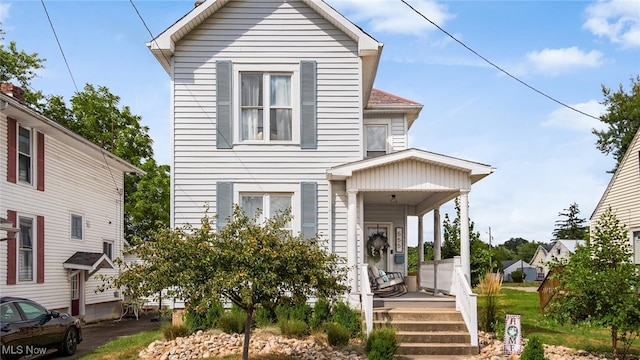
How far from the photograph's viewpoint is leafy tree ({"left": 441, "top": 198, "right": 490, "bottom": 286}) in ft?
75.7

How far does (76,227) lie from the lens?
23.5m

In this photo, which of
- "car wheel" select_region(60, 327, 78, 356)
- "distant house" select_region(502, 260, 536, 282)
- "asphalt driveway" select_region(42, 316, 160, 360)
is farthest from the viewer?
"distant house" select_region(502, 260, 536, 282)

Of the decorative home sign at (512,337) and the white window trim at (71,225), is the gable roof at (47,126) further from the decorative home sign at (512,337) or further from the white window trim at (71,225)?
the decorative home sign at (512,337)

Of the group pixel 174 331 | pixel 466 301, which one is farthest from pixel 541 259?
pixel 174 331

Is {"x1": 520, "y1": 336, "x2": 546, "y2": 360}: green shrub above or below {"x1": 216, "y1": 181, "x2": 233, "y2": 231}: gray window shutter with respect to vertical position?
below

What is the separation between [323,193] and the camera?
1609cm

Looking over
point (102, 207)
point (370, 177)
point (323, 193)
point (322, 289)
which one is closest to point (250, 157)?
point (323, 193)

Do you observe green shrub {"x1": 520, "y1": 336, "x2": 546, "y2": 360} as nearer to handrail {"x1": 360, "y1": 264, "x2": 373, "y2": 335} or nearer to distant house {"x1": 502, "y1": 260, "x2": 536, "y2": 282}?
handrail {"x1": 360, "y1": 264, "x2": 373, "y2": 335}

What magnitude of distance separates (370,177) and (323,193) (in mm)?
1348

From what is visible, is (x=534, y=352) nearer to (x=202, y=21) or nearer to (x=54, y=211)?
(x=202, y=21)

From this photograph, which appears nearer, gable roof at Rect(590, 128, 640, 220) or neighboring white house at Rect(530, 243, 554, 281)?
gable roof at Rect(590, 128, 640, 220)

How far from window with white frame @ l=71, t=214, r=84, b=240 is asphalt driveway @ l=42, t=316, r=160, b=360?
2.98 m

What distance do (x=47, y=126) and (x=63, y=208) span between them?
3.31 metres

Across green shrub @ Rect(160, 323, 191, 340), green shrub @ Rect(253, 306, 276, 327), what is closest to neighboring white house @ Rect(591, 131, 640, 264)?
green shrub @ Rect(253, 306, 276, 327)
